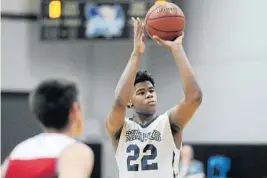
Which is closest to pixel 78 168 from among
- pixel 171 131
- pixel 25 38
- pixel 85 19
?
pixel 171 131

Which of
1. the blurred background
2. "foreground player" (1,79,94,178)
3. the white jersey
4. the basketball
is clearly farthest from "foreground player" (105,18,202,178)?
the blurred background

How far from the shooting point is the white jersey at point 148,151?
13.6ft

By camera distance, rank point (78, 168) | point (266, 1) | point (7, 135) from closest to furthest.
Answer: point (78, 168) → point (266, 1) → point (7, 135)

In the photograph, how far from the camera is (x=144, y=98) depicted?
426 cm

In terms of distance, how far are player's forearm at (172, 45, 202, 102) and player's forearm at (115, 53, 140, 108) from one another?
0.25 m

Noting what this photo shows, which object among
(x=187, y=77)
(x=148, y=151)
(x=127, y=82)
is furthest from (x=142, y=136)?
(x=187, y=77)

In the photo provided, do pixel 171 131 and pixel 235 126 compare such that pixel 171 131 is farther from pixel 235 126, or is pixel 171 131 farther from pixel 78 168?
pixel 235 126

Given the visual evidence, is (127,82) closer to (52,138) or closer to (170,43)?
(170,43)

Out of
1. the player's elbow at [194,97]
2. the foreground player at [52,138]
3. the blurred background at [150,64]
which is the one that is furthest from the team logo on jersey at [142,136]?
the blurred background at [150,64]

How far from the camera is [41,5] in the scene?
9.89m

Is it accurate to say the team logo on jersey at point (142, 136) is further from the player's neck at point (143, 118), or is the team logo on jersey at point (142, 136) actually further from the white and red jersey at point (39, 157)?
the white and red jersey at point (39, 157)

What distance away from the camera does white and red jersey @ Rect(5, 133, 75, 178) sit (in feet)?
8.63

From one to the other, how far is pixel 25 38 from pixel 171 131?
279 inches

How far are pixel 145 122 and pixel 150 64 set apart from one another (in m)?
6.70
